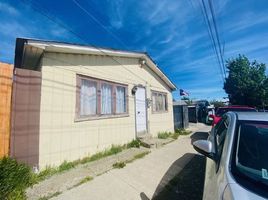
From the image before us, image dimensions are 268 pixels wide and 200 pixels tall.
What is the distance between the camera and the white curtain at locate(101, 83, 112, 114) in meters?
8.15

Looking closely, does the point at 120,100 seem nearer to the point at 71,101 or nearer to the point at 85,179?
the point at 71,101

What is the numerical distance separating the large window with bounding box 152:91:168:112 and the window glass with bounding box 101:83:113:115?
4.24 meters

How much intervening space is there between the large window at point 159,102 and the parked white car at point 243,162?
959 cm

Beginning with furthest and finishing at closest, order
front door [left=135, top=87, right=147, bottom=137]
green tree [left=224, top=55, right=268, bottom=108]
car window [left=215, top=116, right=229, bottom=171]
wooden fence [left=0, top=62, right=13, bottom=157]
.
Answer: green tree [left=224, top=55, right=268, bottom=108] → front door [left=135, top=87, right=147, bottom=137] → wooden fence [left=0, top=62, right=13, bottom=157] → car window [left=215, top=116, right=229, bottom=171]

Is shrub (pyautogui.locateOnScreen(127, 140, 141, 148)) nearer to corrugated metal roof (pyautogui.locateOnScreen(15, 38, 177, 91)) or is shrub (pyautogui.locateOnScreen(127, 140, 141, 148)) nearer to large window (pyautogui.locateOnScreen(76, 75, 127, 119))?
large window (pyautogui.locateOnScreen(76, 75, 127, 119))

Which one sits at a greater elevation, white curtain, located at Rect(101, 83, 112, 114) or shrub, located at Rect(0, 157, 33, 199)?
white curtain, located at Rect(101, 83, 112, 114)

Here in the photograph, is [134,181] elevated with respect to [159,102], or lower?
lower

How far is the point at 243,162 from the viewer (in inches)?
79.8

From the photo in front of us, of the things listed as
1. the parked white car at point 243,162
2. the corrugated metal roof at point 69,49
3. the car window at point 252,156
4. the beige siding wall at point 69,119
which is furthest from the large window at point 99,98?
the car window at point 252,156

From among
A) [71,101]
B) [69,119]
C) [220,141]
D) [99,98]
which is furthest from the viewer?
[99,98]

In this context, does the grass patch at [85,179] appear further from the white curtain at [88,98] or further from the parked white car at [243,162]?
the parked white car at [243,162]

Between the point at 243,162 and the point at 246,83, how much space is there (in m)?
26.6

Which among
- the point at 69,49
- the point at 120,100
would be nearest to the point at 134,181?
the point at 69,49

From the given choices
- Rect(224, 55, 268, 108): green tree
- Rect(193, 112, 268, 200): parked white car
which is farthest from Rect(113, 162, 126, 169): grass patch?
Rect(224, 55, 268, 108): green tree
